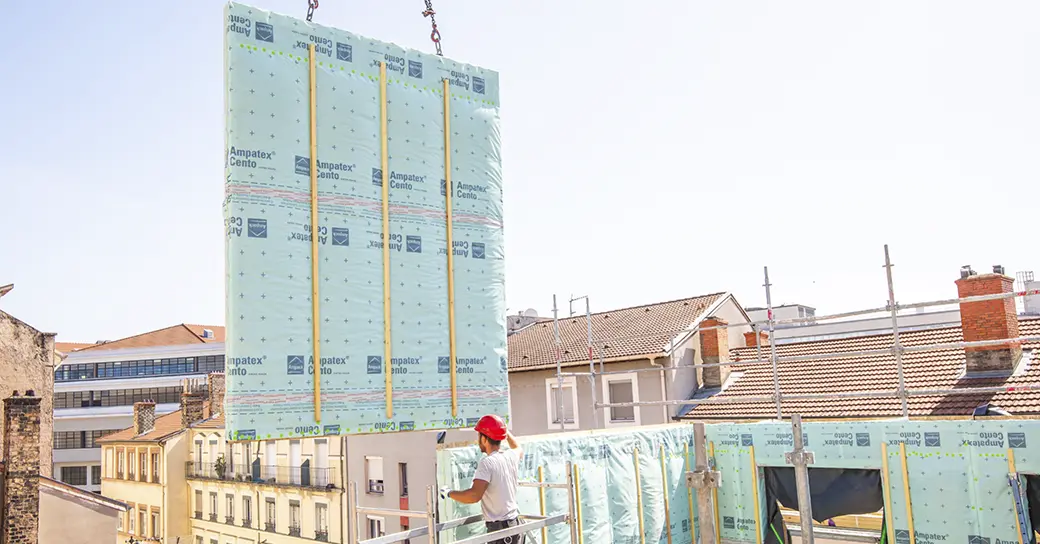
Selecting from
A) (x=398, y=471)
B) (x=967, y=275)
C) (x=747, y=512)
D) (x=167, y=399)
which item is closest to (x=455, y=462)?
(x=747, y=512)

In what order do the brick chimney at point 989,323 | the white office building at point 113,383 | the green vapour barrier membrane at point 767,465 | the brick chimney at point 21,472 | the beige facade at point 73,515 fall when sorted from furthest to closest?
the white office building at point 113,383 < the beige facade at point 73,515 < the brick chimney at point 21,472 < the brick chimney at point 989,323 < the green vapour barrier membrane at point 767,465

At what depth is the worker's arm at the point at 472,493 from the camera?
5340 millimetres

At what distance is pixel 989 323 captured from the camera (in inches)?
520

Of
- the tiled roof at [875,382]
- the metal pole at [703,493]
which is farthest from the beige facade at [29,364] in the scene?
the metal pole at [703,493]

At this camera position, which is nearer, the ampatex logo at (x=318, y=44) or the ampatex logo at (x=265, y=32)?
the ampatex logo at (x=265, y=32)

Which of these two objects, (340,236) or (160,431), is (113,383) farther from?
(340,236)

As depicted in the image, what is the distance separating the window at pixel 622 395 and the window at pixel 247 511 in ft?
62.0

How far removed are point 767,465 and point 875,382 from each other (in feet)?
16.2

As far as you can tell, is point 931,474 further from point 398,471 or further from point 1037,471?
point 398,471

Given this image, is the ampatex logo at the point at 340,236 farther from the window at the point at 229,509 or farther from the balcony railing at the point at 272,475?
the window at the point at 229,509

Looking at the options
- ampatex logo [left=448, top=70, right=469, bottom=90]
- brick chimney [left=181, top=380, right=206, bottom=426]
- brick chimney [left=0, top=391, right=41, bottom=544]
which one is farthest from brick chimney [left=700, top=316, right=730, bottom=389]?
brick chimney [left=181, top=380, right=206, bottom=426]

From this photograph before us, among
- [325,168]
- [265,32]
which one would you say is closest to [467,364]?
[325,168]

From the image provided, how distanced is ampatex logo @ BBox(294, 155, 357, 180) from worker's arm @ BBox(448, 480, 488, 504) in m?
2.60

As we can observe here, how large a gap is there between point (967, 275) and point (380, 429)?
39.6 ft
